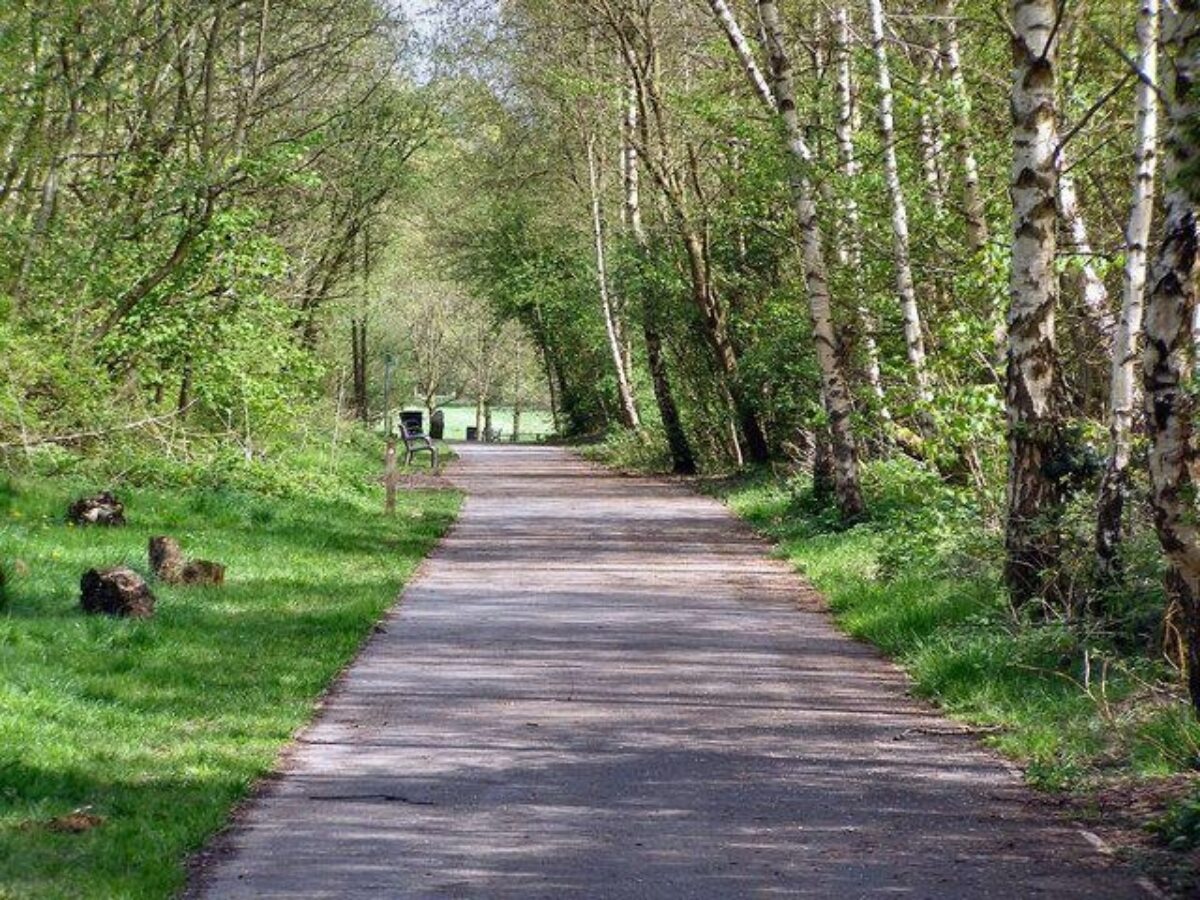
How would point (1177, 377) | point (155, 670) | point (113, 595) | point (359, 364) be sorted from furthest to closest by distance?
point (359, 364) < point (113, 595) < point (155, 670) < point (1177, 377)

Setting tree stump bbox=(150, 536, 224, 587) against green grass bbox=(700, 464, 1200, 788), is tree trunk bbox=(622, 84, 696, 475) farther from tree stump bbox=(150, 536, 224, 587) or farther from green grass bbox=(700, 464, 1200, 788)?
tree stump bbox=(150, 536, 224, 587)

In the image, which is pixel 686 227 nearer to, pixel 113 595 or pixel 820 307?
pixel 820 307

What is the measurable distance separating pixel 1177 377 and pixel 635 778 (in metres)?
3.33

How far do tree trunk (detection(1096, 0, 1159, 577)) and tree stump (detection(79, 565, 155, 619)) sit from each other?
279 inches

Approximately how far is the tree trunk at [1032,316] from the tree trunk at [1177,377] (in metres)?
3.89

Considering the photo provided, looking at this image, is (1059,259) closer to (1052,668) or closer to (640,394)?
(1052,668)

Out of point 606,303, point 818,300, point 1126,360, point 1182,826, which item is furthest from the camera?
point 606,303

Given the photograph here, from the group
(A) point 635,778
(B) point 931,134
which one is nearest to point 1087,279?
(B) point 931,134

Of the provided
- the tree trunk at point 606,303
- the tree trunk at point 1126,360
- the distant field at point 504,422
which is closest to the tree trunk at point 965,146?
the tree trunk at point 1126,360

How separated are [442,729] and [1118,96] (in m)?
12.9

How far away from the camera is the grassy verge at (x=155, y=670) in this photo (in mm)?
8070

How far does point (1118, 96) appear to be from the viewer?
2077cm

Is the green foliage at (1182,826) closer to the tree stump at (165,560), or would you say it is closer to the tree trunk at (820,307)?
the tree stump at (165,560)

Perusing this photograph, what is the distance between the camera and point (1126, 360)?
1338 centimetres
